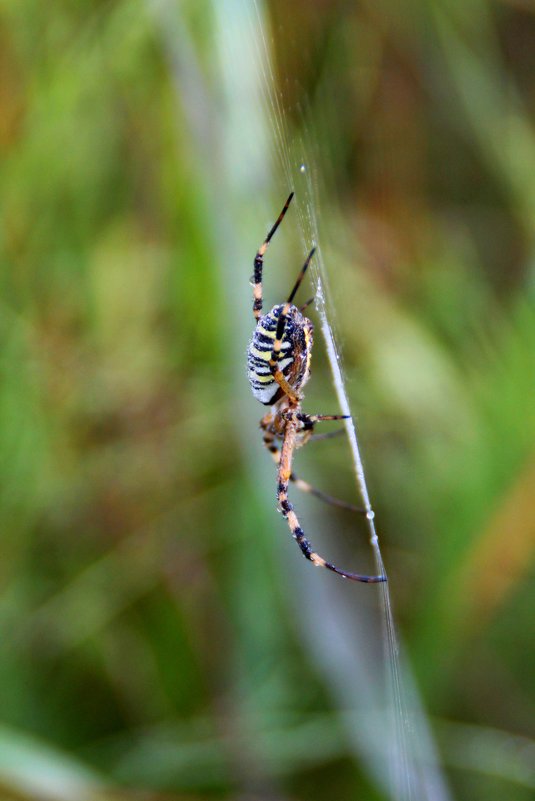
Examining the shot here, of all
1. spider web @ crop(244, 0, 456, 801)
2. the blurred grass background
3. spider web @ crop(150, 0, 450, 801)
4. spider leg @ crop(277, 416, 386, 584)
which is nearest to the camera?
spider web @ crop(244, 0, 456, 801)

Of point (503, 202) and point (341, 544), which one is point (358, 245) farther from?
point (341, 544)

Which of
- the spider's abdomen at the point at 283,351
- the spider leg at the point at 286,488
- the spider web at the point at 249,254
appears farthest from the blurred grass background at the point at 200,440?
the spider's abdomen at the point at 283,351

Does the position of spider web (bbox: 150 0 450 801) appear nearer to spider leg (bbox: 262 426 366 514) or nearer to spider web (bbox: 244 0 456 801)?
spider web (bbox: 244 0 456 801)

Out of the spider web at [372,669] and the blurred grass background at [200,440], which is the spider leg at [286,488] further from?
the blurred grass background at [200,440]

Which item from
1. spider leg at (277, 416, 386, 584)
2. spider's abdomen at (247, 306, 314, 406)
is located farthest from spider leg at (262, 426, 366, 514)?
spider's abdomen at (247, 306, 314, 406)

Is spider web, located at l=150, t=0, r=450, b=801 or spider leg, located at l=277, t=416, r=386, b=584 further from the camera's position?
spider web, located at l=150, t=0, r=450, b=801
